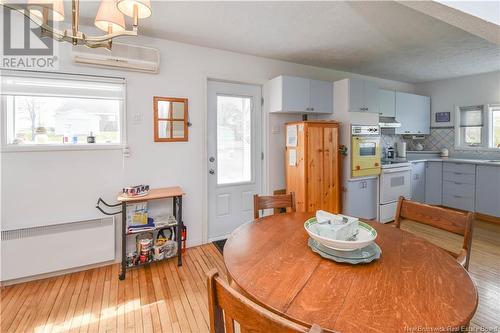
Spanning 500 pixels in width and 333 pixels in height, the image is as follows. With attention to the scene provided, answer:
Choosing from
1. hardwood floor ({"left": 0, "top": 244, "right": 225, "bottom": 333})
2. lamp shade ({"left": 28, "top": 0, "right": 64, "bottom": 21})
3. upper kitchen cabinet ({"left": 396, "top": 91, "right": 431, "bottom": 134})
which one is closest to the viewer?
→ lamp shade ({"left": 28, "top": 0, "right": 64, "bottom": 21})

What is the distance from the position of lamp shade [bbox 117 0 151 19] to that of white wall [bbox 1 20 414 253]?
144cm

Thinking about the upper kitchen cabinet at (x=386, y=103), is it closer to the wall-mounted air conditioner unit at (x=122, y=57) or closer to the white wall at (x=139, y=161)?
the white wall at (x=139, y=161)

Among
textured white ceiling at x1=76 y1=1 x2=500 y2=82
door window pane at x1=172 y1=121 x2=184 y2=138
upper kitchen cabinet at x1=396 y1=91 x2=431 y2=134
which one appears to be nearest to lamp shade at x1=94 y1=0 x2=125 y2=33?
textured white ceiling at x1=76 y1=1 x2=500 y2=82

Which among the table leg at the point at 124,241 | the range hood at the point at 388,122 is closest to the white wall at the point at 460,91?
the range hood at the point at 388,122

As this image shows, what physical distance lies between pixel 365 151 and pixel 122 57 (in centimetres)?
331

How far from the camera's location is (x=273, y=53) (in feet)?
10.5

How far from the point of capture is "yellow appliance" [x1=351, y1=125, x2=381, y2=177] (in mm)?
3449

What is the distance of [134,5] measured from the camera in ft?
4.17

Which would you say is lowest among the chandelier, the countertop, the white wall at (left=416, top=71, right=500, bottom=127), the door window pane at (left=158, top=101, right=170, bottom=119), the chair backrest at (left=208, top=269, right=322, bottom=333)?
the chair backrest at (left=208, top=269, right=322, bottom=333)

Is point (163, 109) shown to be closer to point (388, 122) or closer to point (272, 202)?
point (272, 202)

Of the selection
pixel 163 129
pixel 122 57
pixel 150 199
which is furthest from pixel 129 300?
pixel 122 57

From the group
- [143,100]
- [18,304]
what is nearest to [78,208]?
[18,304]

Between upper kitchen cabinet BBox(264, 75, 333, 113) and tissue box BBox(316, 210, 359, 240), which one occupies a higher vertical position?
upper kitchen cabinet BBox(264, 75, 333, 113)

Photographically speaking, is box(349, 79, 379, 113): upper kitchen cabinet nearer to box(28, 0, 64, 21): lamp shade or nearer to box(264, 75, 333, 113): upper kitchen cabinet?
box(264, 75, 333, 113): upper kitchen cabinet
